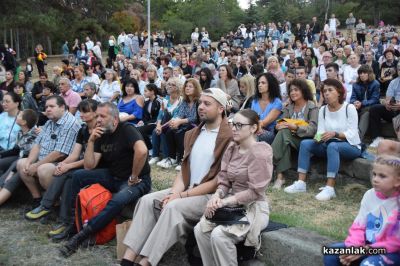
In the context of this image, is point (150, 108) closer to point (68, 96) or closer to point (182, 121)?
point (182, 121)

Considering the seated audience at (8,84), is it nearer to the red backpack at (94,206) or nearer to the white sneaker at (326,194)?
the red backpack at (94,206)

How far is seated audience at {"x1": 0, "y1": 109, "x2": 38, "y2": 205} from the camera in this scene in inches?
239

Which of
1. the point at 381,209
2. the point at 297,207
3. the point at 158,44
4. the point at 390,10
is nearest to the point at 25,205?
the point at 297,207

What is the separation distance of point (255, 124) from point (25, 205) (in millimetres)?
3753

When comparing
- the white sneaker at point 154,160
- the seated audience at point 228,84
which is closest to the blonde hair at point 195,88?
the white sneaker at point 154,160

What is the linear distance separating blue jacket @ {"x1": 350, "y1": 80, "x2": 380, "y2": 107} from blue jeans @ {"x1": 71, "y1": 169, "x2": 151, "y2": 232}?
373cm

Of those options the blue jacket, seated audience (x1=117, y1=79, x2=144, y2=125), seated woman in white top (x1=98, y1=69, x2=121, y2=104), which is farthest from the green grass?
seated woman in white top (x1=98, y1=69, x2=121, y2=104)

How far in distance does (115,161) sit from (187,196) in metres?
1.22

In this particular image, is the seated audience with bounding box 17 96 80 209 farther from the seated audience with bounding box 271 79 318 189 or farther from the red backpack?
the seated audience with bounding box 271 79 318 189

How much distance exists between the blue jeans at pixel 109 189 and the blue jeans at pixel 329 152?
184cm

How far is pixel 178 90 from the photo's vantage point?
7609 mm

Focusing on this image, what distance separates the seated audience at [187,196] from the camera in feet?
13.3

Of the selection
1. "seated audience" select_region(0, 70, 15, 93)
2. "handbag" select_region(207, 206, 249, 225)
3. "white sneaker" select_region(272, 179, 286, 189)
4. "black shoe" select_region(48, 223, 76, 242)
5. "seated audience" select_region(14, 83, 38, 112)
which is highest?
"seated audience" select_region(0, 70, 15, 93)

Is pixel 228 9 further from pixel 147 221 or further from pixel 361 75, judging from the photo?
pixel 147 221
